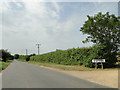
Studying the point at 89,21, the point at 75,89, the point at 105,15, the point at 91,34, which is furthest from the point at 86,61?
the point at 75,89

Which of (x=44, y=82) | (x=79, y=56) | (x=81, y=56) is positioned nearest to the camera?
(x=44, y=82)

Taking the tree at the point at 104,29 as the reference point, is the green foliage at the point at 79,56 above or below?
below

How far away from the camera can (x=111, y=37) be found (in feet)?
55.7

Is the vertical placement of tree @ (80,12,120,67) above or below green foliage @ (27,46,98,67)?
above

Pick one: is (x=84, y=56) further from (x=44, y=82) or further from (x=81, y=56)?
(x=44, y=82)

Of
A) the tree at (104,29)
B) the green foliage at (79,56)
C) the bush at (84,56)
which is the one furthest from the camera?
the tree at (104,29)

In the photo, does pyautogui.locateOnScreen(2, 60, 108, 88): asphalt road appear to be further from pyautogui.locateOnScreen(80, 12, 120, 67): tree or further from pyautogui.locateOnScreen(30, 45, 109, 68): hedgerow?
pyautogui.locateOnScreen(80, 12, 120, 67): tree

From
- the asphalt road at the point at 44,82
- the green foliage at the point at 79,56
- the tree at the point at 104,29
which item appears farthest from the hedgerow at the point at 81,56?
the asphalt road at the point at 44,82

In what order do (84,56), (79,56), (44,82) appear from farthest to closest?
1. (79,56)
2. (84,56)
3. (44,82)

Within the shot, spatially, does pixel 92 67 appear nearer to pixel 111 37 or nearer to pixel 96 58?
pixel 96 58

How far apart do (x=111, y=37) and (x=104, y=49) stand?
12.6 feet

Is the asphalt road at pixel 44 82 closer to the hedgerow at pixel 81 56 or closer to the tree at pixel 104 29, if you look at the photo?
the hedgerow at pixel 81 56

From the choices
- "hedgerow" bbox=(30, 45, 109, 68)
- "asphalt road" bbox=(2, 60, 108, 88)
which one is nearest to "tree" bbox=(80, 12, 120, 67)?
"hedgerow" bbox=(30, 45, 109, 68)

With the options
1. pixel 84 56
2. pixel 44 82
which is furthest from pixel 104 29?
pixel 44 82
